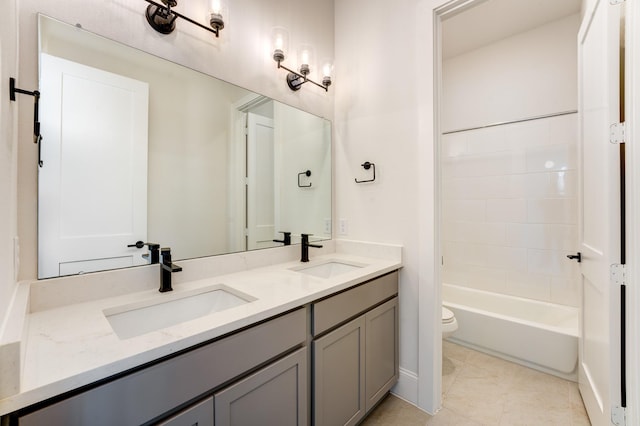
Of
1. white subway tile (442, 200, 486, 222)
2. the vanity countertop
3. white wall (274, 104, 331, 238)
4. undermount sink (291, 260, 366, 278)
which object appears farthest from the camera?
white subway tile (442, 200, 486, 222)

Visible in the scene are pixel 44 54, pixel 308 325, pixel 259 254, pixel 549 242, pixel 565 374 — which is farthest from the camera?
pixel 549 242

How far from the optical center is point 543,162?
2416 millimetres

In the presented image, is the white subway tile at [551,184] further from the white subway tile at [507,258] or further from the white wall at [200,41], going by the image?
the white wall at [200,41]

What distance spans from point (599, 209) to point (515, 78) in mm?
1740

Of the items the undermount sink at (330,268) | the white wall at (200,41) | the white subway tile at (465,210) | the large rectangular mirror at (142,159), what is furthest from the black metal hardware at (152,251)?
the white subway tile at (465,210)

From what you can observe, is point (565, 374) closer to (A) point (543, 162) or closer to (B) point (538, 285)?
(B) point (538, 285)

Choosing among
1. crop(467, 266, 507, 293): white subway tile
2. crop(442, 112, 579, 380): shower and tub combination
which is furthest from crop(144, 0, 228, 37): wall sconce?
crop(467, 266, 507, 293): white subway tile

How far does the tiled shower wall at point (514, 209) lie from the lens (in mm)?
2322

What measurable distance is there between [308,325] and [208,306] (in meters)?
0.45

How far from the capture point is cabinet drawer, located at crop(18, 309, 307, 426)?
599 millimetres

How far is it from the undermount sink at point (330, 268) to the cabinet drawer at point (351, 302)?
0.21 meters

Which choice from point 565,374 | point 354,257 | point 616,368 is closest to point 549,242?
point 565,374

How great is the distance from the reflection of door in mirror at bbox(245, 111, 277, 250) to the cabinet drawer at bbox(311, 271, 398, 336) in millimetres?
624

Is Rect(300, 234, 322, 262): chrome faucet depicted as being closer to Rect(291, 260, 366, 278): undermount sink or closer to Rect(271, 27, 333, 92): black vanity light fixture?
Rect(291, 260, 366, 278): undermount sink
